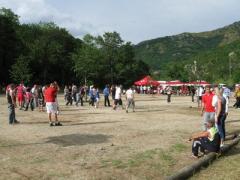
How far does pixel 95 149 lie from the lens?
12766 mm

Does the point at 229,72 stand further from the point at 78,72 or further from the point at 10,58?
the point at 10,58

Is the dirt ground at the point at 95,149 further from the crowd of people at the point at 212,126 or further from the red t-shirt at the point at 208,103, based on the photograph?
the red t-shirt at the point at 208,103

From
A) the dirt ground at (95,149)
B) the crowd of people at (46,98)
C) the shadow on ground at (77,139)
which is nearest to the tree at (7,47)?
the crowd of people at (46,98)

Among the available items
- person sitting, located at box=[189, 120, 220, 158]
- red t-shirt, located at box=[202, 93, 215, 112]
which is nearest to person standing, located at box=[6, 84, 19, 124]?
red t-shirt, located at box=[202, 93, 215, 112]

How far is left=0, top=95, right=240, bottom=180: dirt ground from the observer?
996 cm

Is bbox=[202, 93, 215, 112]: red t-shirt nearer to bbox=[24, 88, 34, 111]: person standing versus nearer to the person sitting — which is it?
the person sitting

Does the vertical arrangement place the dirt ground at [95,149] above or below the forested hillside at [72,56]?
below

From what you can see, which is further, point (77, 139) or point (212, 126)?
point (77, 139)

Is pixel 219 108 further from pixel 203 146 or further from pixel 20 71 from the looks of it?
pixel 20 71

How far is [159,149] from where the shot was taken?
12867 mm

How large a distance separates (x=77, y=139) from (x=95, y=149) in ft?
6.64

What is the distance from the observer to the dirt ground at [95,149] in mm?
9961

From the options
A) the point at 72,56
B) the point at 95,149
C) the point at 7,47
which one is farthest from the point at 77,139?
the point at 72,56

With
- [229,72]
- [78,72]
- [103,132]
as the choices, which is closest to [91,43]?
[78,72]
